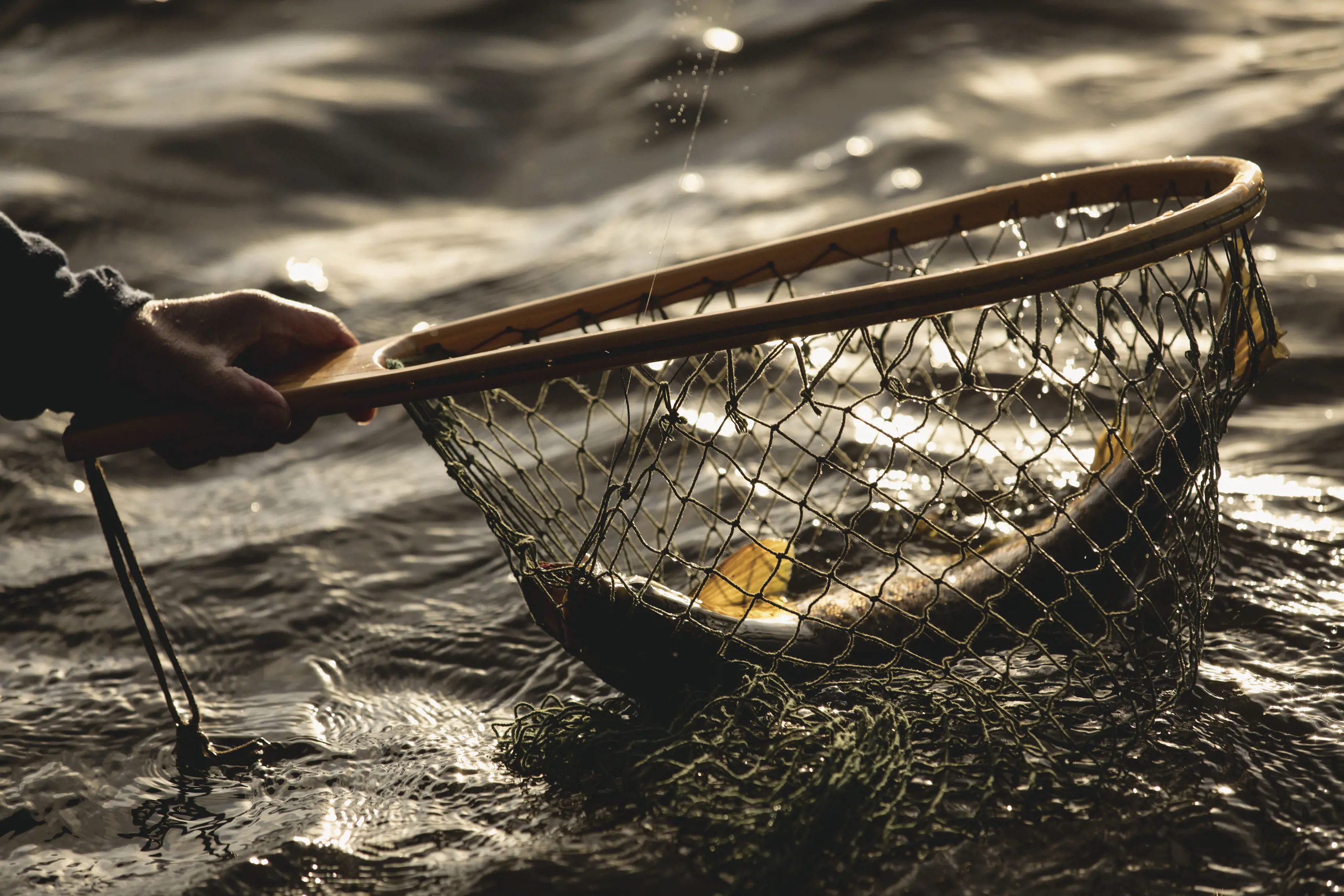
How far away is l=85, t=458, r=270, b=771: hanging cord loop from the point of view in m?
2.77

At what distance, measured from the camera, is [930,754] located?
108 inches

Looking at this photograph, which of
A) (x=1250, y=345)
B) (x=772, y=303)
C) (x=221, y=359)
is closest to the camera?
(x=772, y=303)

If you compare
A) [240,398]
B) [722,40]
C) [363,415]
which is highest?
[722,40]

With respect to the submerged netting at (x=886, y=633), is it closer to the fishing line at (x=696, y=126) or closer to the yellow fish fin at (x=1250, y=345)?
the yellow fish fin at (x=1250, y=345)

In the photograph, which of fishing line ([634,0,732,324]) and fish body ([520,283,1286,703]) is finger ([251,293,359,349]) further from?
fishing line ([634,0,732,324])

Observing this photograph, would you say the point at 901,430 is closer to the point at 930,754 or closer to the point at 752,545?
the point at 752,545

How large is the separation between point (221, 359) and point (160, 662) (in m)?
0.88

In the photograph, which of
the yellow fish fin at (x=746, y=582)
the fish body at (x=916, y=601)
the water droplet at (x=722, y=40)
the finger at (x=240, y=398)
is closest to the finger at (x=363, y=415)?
the finger at (x=240, y=398)

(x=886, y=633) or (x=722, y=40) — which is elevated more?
(x=722, y=40)

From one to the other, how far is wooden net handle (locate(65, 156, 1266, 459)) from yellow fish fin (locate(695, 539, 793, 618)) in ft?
2.36

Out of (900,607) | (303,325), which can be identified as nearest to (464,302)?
(303,325)

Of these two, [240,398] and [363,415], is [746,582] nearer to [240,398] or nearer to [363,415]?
[363,415]

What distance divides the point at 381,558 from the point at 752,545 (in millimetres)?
1856

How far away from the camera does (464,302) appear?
6.50 metres
